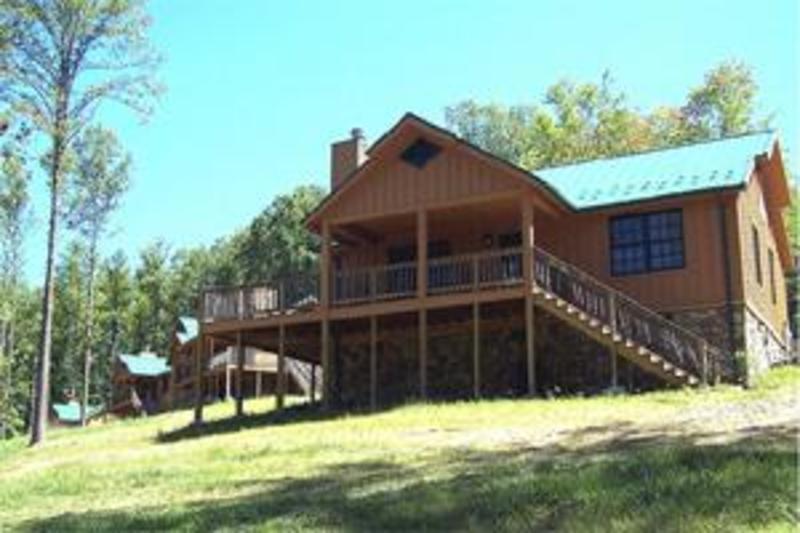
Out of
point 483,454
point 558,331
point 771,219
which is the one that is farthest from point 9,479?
point 771,219

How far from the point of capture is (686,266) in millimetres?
25391

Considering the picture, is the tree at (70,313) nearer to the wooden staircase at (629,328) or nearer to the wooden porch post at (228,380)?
the wooden porch post at (228,380)

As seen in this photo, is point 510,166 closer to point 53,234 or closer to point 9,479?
point 9,479

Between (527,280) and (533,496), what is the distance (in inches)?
536

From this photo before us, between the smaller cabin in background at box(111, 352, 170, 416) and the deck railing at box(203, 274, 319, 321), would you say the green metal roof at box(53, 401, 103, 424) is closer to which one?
the smaller cabin in background at box(111, 352, 170, 416)

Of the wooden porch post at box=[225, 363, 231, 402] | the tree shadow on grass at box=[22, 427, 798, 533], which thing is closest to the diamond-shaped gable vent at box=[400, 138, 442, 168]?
the tree shadow on grass at box=[22, 427, 798, 533]

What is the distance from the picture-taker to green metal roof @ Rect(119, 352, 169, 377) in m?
65.2

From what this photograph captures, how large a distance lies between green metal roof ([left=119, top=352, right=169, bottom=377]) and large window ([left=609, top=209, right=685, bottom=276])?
4354 cm

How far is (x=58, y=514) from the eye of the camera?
14086 millimetres

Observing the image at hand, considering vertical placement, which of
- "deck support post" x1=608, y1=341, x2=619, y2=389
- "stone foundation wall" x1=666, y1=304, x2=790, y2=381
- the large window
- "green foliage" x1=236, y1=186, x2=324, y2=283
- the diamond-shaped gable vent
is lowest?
"deck support post" x1=608, y1=341, x2=619, y2=389

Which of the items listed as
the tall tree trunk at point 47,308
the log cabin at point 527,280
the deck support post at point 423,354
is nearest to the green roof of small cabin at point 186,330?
the tall tree trunk at point 47,308

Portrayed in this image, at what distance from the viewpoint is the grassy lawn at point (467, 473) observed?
10.4m

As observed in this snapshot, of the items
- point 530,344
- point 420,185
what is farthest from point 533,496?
point 420,185

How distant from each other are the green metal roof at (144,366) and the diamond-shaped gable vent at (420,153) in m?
41.2
